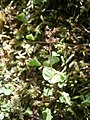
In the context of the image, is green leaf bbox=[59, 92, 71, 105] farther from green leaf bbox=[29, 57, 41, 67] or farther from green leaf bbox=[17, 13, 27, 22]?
green leaf bbox=[17, 13, 27, 22]

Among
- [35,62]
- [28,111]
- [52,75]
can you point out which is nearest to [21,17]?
[35,62]

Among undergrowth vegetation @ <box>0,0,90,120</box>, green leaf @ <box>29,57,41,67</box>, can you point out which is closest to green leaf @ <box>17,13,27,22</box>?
undergrowth vegetation @ <box>0,0,90,120</box>

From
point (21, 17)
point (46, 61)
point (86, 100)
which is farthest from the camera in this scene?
point (21, 17)

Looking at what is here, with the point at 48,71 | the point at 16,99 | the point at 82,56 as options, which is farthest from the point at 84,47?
the point at 16,99

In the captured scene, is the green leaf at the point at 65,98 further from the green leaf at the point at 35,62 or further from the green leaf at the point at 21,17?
the green leaf at the point at 21,17

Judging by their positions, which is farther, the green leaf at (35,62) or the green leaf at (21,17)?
the green leaf at (21,17)

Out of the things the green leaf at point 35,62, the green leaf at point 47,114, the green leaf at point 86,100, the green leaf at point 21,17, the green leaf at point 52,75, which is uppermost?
the green leaf at point 21,17

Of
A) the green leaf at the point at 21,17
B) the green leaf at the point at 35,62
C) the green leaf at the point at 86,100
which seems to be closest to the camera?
the green leaf at the point at 86,100

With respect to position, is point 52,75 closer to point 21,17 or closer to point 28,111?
point 28,111

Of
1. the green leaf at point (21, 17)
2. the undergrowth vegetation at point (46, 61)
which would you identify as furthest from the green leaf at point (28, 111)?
the green leaf at point (21, 17)
